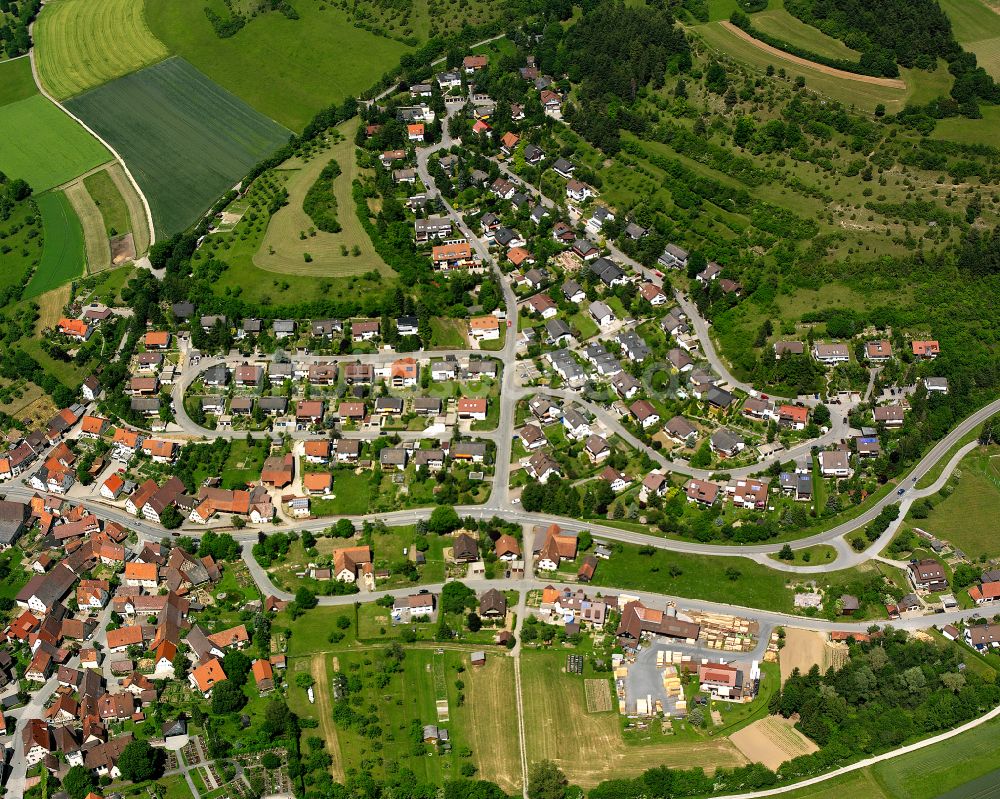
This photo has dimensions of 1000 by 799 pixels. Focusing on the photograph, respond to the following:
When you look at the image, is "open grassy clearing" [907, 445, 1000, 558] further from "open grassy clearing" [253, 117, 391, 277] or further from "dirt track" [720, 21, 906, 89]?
"open grassy clearing" [253, 117, 391, 277]

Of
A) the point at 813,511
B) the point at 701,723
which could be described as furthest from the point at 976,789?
the point at 813,511

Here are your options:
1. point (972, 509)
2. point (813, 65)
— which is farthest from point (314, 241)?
point (972, 509)

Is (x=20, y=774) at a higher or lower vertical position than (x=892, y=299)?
lower

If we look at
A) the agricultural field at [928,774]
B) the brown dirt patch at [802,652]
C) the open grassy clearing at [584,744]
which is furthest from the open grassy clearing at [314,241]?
the agricultural field at [928,774]

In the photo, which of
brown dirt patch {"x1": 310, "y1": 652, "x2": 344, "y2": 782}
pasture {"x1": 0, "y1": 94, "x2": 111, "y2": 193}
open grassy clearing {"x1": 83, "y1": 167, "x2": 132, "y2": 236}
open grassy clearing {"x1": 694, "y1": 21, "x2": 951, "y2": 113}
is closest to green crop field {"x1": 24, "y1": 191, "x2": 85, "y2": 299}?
open grassy clearing {"x1": 83, "y1": 167, "x2": 132, "y2": 236}

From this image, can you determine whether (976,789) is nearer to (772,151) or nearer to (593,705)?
(593,705)
